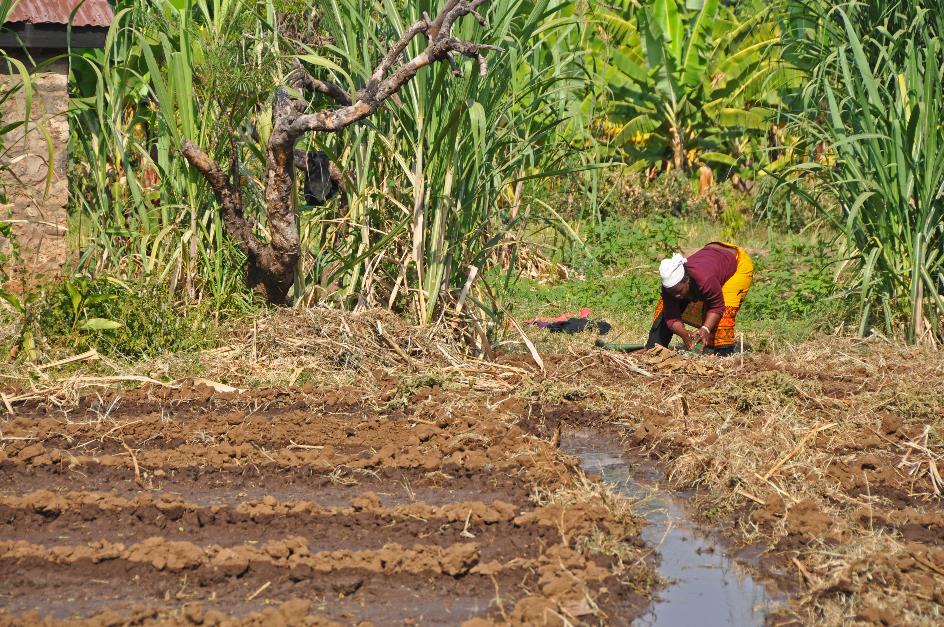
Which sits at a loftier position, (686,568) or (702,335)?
(686,568)

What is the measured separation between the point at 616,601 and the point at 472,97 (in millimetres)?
3254

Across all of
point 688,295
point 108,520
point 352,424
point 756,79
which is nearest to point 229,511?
point 108,520

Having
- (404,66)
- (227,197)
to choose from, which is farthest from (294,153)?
(404,66)

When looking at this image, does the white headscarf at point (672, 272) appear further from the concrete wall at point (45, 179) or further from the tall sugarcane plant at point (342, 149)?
the concrete wall at point (45, 179)

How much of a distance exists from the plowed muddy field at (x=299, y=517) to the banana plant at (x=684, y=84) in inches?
322

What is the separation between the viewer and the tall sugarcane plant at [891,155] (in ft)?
21.8

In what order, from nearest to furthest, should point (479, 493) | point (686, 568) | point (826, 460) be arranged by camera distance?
point (686, 568) < point (479, 493) < point (826, 460)

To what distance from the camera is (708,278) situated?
682 cm

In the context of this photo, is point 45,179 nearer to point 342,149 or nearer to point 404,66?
point 342,149

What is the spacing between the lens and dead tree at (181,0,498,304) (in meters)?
5.53

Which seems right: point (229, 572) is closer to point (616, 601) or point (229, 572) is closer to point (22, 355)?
point (616, 601)

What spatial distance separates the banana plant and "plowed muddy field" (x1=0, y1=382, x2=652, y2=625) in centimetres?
818

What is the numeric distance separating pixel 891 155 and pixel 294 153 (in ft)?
11.6

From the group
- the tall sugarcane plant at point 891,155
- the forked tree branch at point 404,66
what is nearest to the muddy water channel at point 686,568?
the forked tree branch at point 404,66
